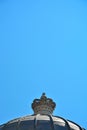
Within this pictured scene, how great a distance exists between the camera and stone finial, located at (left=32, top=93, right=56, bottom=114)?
37344 millimetres

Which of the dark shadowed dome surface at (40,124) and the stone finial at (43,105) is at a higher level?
the stone finial at (43,105)

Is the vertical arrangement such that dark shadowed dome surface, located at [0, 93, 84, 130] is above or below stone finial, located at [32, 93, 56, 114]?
below

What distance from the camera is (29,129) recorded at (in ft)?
99.6

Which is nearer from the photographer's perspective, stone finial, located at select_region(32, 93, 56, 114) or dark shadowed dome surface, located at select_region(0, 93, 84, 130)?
dark shadowed dome surface, located at select_region(0, 93, 84, 130)

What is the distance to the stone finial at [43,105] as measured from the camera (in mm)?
37344

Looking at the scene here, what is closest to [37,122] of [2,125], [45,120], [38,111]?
[45,120]

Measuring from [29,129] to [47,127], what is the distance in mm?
1261

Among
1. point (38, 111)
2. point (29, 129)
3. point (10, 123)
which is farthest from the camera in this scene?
point (38, 111)

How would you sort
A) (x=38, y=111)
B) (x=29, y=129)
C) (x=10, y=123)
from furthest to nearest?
(x=38, y=111)
(x=10, y=123)
(x=29, y=129)

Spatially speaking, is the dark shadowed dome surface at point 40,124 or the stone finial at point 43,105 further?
the stone finial at point 43,105

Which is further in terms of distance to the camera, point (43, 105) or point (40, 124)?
point (43, 105)

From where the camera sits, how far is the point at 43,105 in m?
38.0

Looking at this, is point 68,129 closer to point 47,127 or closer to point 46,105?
point 47,127

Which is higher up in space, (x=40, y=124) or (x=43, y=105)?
(x=43, y=105)
